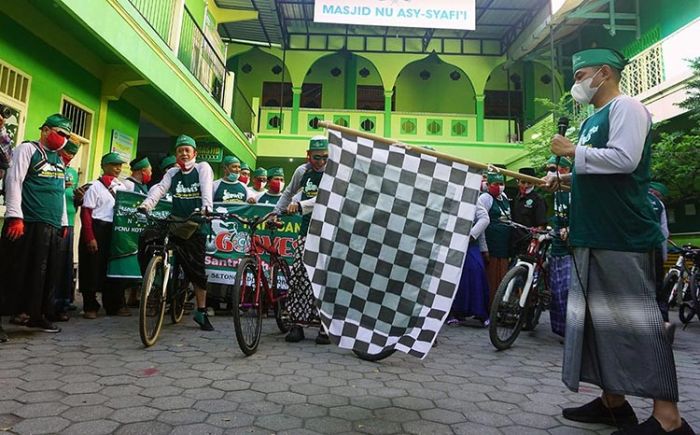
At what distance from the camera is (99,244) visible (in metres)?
4.97

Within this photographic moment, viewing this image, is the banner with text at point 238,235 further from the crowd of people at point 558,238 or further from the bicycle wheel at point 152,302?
the bicycle wheel at point 152,302

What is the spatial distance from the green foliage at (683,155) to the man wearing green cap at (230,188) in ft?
23.3

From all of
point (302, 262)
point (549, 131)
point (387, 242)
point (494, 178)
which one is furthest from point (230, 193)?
point (549, 131)

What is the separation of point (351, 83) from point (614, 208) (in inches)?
663

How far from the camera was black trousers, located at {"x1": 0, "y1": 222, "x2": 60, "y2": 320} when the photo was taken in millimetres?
3705

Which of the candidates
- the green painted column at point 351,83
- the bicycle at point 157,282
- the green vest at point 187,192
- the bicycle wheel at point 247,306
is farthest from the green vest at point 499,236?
the green painted column at point 351,83

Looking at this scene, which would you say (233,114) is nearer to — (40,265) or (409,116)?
(409,116)

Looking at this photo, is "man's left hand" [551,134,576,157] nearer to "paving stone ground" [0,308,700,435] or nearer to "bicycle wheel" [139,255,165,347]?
"paving stone ground" [0,308,700,435]

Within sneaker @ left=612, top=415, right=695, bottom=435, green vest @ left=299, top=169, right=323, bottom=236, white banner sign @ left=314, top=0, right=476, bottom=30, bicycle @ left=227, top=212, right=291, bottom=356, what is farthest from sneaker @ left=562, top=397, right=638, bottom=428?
white banner sign @ left=314, top=0, right=476, bottom=30

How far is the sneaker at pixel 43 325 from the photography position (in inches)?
152

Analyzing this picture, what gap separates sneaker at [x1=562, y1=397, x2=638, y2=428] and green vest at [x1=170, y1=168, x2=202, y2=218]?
3500mm

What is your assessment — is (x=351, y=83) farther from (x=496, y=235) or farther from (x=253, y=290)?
(x=253, y=290)

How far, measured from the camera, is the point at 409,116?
1588 centimetres

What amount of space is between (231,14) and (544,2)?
9.67 metres
